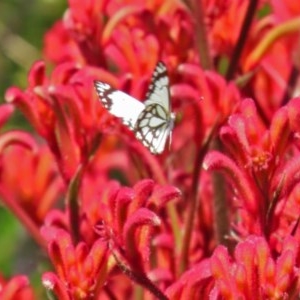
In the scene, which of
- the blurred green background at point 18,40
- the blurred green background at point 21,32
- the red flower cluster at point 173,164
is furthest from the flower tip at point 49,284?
the blurred green background at point 21,32

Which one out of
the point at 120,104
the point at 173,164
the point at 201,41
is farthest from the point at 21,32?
the point at 120,104

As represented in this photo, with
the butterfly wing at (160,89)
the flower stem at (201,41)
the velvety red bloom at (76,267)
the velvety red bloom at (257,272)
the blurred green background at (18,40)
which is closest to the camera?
the velvety red bloom at (257,272)

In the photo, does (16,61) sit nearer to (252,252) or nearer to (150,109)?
(150,109)

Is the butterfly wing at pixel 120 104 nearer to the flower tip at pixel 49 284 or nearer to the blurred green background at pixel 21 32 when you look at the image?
the flower tip at pixel 49 284

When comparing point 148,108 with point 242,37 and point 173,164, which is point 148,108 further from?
point 173,164

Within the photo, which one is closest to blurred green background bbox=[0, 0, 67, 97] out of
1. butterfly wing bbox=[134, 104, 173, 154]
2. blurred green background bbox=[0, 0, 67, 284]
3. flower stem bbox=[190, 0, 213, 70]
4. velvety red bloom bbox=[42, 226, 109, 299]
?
blurred green background bbox=[0, 0, 67, 284]

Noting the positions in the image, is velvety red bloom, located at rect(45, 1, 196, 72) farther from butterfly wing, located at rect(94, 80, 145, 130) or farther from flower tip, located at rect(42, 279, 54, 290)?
flower tip, located at rect(42, 279, 54, 290)

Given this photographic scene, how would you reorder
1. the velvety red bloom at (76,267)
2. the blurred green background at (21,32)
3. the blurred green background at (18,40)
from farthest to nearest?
the blurred green background at (21,32) < the blurred green background at (18,40) < the velvety red bloom at (76,267)
